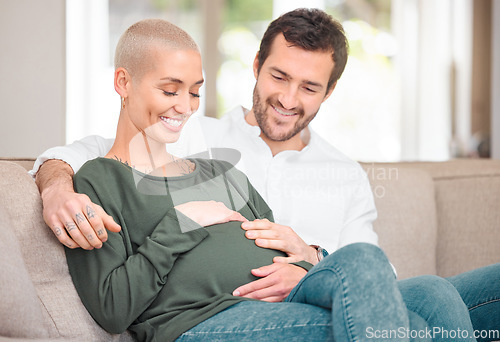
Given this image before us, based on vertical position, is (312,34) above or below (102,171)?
above

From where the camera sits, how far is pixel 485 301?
1.31 metres

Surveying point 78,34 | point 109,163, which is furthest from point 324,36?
point 78,34

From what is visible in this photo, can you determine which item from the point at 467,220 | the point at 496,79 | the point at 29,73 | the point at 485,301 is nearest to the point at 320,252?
the point at 485,301

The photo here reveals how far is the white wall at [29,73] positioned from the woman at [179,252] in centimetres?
61

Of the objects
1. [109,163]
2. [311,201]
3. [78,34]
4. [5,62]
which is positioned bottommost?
[311,201]

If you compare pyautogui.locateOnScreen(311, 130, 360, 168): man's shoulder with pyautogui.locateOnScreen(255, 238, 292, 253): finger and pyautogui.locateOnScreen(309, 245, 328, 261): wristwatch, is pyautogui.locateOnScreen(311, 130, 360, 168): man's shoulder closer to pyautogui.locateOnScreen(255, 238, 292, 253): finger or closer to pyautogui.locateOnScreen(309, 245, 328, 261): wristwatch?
pyautogui.locateOnScreen(309, 245, 328, 261): wristwatch

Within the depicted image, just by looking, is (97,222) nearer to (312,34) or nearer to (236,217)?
(236,217)

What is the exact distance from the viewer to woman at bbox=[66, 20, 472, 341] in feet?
3.10

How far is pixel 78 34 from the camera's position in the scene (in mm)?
2182

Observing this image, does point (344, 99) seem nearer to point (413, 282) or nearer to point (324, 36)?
point (324, 36)

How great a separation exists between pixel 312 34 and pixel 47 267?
88 centimetres

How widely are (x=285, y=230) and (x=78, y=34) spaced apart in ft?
4.47

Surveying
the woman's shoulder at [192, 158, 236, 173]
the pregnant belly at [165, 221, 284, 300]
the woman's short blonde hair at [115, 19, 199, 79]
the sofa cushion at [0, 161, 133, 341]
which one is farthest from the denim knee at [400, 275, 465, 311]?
the woman's short blonde hair at [115, 19, 199, 79]

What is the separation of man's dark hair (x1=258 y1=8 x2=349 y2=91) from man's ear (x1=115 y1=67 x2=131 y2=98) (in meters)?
0.44
